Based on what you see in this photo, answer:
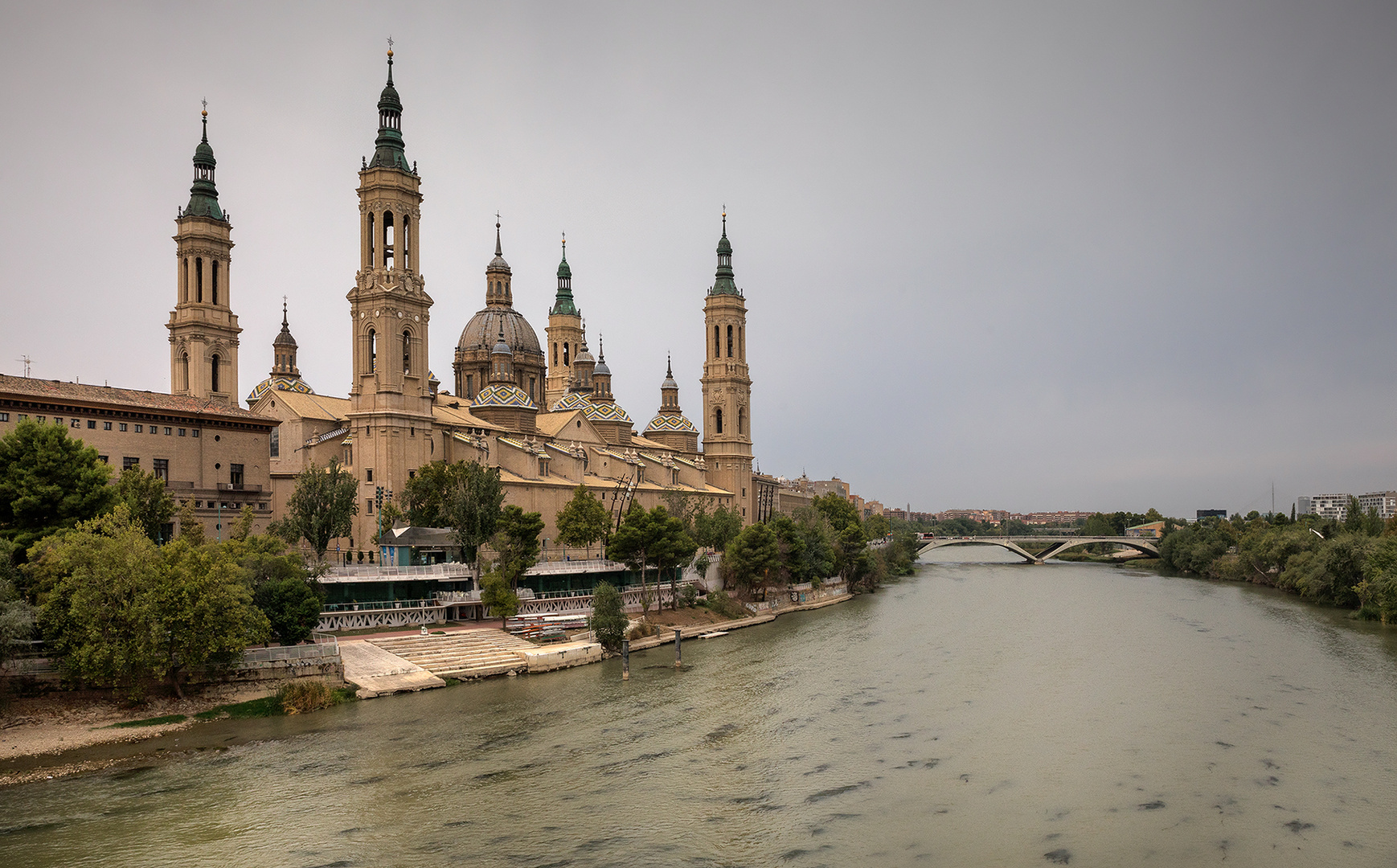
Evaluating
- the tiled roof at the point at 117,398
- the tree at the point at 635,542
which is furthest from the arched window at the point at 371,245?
the tree at the point at 635,542

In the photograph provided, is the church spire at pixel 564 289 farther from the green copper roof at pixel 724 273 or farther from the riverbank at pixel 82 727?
the riverbank at pixel 82 727

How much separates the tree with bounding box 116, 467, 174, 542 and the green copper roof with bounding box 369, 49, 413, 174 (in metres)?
23.9

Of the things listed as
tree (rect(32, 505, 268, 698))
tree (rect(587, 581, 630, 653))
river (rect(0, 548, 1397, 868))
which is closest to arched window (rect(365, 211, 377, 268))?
tree (rect(587, 581, 630, 653))

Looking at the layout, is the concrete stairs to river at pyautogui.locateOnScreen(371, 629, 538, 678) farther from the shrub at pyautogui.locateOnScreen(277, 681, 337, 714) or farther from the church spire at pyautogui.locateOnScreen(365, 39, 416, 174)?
the church spire at pyautogui.locateOnScreen(365, 39, 416, 174)

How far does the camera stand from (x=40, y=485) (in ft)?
109

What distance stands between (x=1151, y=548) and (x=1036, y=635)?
6964 centimetres

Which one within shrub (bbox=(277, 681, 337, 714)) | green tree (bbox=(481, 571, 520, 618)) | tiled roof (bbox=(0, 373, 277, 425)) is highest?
tiled roof (bbox=(0, 373, 277, 425))

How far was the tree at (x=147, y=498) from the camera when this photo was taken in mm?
36906

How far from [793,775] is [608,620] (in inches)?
708

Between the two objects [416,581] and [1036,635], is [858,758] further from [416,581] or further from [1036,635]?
[1036,635]

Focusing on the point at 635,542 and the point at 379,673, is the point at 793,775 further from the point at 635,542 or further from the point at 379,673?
the point at 635,542

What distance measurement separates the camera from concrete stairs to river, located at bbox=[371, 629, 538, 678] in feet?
124

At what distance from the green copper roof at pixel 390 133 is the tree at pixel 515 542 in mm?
21217

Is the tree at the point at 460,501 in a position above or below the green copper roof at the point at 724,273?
below
